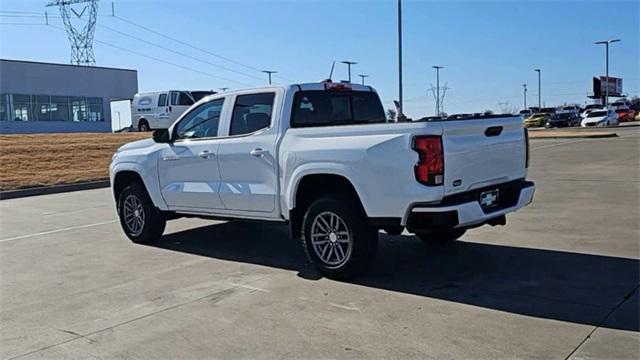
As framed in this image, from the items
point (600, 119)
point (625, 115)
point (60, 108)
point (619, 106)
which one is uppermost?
point (60, 108)

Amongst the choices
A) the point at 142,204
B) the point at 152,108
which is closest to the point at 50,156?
the point at 152,108

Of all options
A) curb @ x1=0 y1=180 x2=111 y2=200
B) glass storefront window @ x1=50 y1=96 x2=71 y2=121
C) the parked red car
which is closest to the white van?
curb @ x1=0 y1=180 x2=111 y2=200

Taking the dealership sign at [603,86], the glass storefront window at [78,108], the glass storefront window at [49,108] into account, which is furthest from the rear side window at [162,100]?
the dealership sign at [603,86]

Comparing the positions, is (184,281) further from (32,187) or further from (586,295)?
(32,187)

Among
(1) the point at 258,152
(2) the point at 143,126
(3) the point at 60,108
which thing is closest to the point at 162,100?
(2) the point at 143,126

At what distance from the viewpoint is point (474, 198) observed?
583 cm

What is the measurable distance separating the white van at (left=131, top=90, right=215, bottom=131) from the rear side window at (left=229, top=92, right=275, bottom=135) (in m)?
24.4

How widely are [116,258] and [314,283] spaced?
9.31 ft

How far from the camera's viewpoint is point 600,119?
51.7 m

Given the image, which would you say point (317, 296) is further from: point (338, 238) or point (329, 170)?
point (329, 170)

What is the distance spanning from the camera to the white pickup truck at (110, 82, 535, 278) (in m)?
5.51

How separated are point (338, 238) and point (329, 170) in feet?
2.31

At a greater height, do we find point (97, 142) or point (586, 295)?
point (97, 142)

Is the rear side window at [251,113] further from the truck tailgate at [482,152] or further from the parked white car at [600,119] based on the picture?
the parked white car at [600,119]
